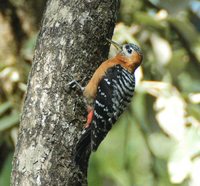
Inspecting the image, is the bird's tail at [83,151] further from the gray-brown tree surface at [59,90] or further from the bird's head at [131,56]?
the bird's head at [131,56]

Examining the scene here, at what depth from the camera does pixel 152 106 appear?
5875 mm

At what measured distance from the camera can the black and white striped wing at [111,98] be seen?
5.12 metres

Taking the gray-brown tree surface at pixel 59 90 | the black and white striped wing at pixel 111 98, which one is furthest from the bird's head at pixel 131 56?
the gray-brown tree surface at pixel 59 90

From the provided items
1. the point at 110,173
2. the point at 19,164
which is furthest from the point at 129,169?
the point at 19,164

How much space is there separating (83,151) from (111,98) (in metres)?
0.78

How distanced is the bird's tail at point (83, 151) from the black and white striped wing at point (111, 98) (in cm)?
13

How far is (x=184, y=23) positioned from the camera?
6.21 m

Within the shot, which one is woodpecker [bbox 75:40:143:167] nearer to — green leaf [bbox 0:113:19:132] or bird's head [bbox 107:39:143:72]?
bird's head [bbox 107:39:143:72]

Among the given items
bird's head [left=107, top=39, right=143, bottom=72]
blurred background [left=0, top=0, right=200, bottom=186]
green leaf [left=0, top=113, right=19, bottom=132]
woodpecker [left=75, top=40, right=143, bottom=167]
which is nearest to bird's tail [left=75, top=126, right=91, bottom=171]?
woodpecker [left=75, top=40, right=143, bottom=167]

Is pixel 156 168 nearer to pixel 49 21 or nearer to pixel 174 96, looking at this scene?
pixel 174 96

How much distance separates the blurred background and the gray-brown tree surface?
754 millimetres

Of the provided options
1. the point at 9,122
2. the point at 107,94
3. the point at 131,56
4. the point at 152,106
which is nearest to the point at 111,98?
the point at 107,94

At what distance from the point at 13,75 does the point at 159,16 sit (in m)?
1.17

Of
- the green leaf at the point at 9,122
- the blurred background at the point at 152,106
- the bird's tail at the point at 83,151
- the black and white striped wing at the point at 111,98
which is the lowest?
the blurred background at the point at 152,106
